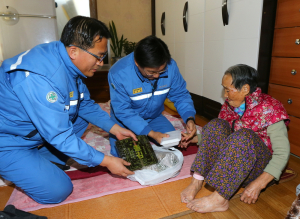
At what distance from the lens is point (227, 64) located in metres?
2.38

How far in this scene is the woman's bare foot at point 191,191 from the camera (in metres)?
1.29

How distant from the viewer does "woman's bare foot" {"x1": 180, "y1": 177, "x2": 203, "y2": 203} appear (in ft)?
4.23

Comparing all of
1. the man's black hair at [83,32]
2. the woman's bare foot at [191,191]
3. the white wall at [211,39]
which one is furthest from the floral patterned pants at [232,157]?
the white wall at [211,39]

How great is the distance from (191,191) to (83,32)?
107 cm

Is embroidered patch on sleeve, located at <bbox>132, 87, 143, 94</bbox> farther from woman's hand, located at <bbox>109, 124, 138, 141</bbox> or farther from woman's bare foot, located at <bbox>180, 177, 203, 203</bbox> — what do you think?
woman's bare foot, located at <bbox>180, 177, 203, 203</bbox>

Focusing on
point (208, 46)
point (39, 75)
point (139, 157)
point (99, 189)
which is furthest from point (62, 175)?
point (208, 46)

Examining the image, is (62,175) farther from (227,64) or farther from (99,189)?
(227,64)

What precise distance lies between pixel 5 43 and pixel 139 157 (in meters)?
3.11

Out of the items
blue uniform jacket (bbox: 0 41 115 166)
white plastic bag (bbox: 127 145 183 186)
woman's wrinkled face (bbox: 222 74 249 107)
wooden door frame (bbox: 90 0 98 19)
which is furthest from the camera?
wooden door frame (bbox: 90 0 98 19)

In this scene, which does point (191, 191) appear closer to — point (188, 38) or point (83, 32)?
point (83, 32)

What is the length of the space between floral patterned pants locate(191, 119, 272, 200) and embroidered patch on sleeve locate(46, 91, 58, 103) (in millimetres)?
843

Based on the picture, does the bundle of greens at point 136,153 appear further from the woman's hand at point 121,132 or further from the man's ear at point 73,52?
the man's ear at point 73,52

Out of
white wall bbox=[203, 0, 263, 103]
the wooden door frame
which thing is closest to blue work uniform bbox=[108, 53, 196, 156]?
white wall bbox=[203, 0, 263, 103]

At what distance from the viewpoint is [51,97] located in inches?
41.8
